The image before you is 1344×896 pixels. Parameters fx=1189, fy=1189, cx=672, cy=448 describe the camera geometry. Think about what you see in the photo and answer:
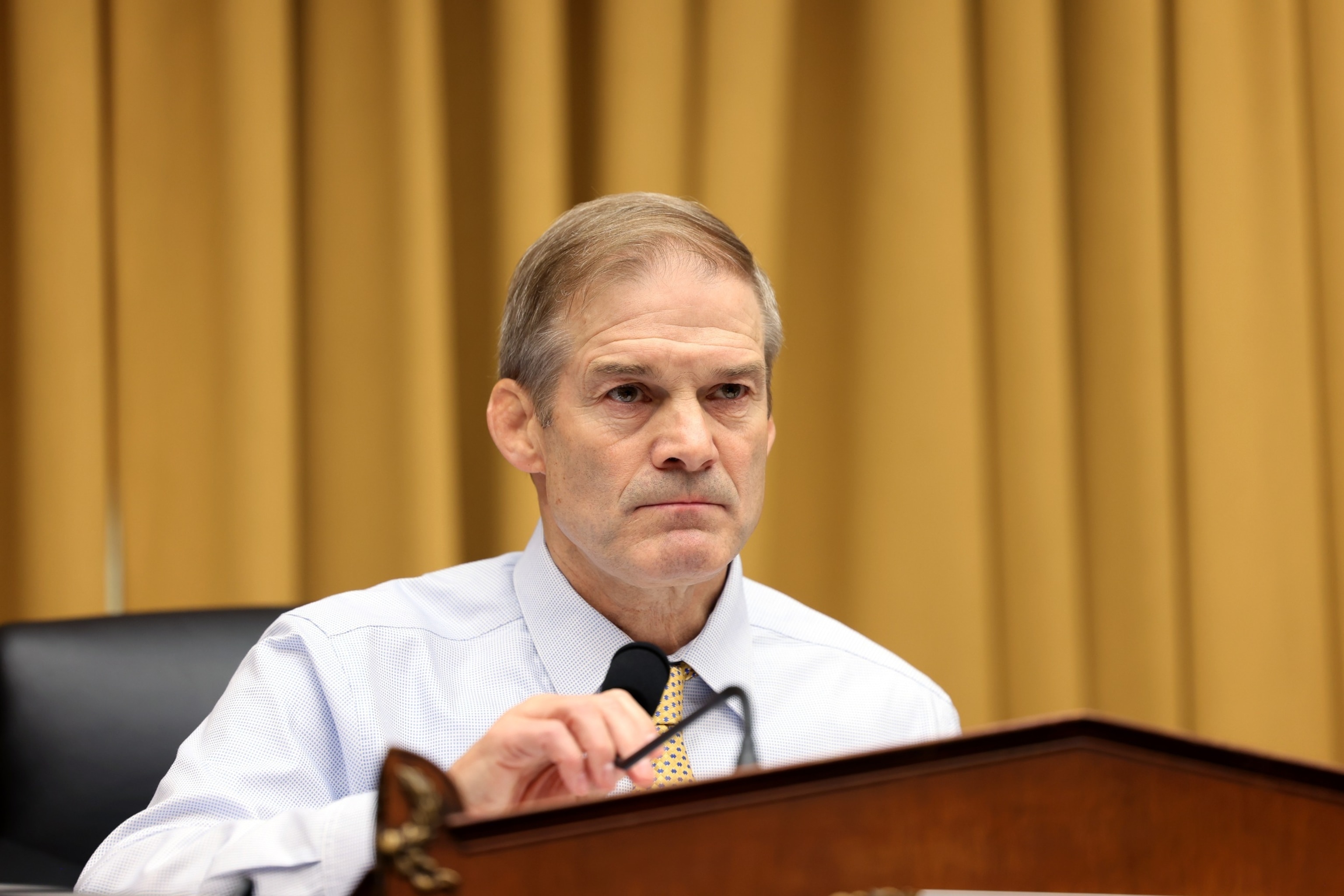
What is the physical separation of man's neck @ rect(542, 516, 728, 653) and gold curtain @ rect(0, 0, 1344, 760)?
713 mm

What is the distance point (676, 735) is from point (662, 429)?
0.32 m

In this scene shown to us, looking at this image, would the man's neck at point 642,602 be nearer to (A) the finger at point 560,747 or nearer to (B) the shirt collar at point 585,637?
(B) the shirt collar at point 585,637

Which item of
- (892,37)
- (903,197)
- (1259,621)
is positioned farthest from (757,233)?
(1259,621)

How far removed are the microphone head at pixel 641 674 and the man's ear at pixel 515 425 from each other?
1.45 ft

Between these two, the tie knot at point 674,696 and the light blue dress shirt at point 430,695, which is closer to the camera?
the light blue dress shirt at point 430,695

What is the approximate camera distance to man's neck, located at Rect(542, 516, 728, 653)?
134cm

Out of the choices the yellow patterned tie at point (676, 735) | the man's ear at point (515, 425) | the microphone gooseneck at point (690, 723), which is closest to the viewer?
the microphone gooseneck at point (690, 723)

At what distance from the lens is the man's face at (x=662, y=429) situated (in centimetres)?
125

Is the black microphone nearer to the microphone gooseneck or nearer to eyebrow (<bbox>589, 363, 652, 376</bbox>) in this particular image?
the microphone gooseneck

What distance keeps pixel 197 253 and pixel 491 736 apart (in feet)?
5.07

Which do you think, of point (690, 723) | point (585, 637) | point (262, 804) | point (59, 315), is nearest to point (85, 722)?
point (262, 804)

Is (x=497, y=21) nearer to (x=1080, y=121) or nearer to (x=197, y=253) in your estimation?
(x=197, y=253)

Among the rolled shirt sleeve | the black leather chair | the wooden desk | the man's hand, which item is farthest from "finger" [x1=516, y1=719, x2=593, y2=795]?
the black leather chair

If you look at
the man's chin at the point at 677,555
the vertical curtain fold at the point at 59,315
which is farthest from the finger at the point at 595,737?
the vertical curtain fold at the point at 59,315
